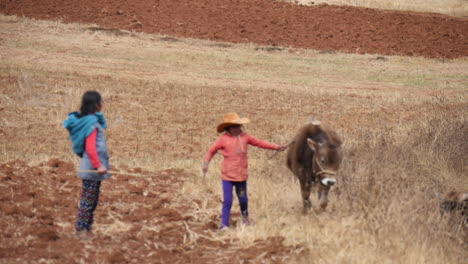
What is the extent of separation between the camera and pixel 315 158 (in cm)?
902

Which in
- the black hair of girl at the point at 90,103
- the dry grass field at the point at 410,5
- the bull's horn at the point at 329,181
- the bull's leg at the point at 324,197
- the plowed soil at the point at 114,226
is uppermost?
the dry grass field at the point at 410,5

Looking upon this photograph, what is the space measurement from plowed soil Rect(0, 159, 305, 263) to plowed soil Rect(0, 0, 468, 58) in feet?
70.9

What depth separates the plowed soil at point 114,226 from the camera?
316 inches

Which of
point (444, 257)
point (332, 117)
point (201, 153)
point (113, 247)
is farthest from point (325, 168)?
point (332, 117)

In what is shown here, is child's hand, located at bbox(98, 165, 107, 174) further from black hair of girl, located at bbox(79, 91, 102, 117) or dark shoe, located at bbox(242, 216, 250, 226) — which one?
dark shoe, located at bbox(242, 216, 250, 226)

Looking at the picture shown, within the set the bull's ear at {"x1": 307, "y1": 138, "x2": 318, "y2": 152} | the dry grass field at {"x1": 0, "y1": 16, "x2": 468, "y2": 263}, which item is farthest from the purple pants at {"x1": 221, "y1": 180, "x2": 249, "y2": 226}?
the bull's ear at {"x1": 307, "y1": 138, "x2": 318, "y2": 152}

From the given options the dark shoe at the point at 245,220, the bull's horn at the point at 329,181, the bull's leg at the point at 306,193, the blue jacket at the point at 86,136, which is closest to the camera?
the blue jacket at the point at 86,136

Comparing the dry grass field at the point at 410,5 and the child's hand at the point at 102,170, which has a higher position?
the dry grass field at the point at 410,5

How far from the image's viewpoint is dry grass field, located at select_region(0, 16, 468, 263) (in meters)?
8.73

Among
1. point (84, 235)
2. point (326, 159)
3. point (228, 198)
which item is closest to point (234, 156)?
point (228, 198)

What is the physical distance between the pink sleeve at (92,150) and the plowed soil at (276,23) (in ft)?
79.3

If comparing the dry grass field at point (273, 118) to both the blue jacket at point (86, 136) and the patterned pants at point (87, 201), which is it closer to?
the patterned pants at point (87, 201)

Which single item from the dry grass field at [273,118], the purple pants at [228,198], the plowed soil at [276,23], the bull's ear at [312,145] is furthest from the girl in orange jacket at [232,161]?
the plowed soil at [276,23]

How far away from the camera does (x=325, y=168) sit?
8812 mm
